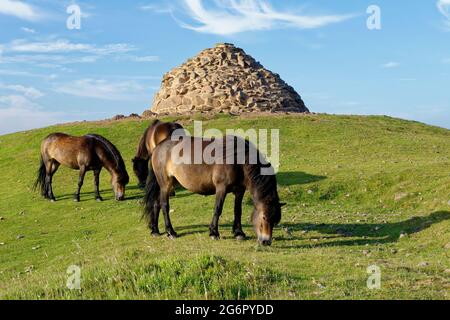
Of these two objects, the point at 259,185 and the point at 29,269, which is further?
the point at 29,269

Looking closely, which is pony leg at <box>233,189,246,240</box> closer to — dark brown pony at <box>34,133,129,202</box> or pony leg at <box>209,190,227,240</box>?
pony leg at <box>209,190,227,240</box>

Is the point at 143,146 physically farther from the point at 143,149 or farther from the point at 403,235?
the point at 403,235

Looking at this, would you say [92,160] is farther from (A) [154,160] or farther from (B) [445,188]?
(B) [445,188]

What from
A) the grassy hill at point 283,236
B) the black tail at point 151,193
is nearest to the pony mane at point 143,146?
the grassy hill at point 283,236

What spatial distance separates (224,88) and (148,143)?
29.6 metres

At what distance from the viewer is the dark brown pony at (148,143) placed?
70.8 feet

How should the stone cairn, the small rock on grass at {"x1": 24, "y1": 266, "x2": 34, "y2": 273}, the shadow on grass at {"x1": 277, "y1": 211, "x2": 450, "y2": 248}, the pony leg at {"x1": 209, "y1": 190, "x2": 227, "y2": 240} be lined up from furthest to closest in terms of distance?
the stone cairn, the shadow on grass at {"x1": 277, "y1": 211, "x2": 450, "y2": 248}, the small rock on grass at {"x1": 24, "y1": 266, "x2": 34, "y2": 273}, the pony leg at {"x1": 209, "y1": 190, "x2": 227, "y2": 240}

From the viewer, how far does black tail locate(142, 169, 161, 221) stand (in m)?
14.9

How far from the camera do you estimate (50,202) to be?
2356 centimetres

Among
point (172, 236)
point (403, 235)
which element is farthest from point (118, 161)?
point (403, 235)

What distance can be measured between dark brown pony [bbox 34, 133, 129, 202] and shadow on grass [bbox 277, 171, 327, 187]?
6625mm

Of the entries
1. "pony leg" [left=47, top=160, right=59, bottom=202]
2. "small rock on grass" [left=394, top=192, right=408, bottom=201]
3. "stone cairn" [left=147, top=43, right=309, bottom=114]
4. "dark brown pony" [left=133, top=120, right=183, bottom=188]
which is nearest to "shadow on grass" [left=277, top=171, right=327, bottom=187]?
"small rock on grass" [left=394, top=192, right=408, bottom=201]

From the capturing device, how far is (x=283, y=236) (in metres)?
14.1

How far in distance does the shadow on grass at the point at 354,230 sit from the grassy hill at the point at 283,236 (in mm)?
40
